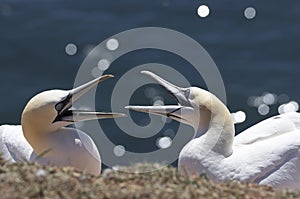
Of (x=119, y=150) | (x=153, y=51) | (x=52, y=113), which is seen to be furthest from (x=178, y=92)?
(x=153, y=51)

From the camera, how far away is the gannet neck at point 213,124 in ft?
27.8

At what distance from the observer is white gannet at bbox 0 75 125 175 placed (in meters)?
8.35

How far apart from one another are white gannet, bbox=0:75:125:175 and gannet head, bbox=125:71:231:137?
523 millimetres

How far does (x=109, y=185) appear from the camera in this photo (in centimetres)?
581

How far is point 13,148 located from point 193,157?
1.73m

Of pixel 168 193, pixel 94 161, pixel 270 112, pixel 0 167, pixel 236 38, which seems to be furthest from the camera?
pixel 236 38

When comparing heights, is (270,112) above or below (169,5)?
below

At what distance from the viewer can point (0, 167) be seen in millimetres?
6059

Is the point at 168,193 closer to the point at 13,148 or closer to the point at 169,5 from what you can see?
the point at 13,148

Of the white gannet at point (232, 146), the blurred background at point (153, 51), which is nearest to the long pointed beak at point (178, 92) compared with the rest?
the white gannet at point (232, 146)

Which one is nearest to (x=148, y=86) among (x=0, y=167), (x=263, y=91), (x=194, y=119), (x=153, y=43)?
(x=153, y=43)

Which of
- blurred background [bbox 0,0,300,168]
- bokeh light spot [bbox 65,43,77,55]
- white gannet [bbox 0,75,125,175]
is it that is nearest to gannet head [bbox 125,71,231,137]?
white gannet [bbox 0,75,125,175]

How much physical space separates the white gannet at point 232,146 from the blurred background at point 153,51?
444cm

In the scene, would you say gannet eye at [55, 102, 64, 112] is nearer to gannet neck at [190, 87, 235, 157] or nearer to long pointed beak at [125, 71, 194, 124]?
long pointed beak at [125, 71, 194, 124]
